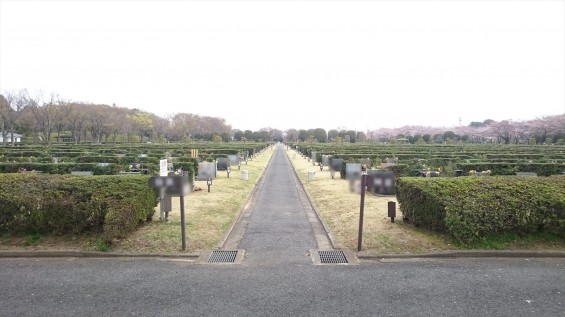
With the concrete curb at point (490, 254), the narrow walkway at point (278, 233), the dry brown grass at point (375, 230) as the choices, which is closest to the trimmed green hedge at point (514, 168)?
the dry brown grass at point (375, 230)

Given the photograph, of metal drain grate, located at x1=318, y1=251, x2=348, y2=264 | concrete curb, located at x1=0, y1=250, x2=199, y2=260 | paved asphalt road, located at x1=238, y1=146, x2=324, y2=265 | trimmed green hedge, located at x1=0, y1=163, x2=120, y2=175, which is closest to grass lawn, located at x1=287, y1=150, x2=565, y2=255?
metal drain grate, located at x1=318, y1=251, x2=348, y2=264

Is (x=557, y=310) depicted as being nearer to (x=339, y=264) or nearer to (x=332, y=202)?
(x=339, y=264)

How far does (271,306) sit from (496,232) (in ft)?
14.8

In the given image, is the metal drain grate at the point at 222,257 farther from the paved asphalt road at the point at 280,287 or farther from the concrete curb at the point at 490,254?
the concrete curb at the point at 490,254

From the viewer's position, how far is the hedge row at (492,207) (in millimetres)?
6486

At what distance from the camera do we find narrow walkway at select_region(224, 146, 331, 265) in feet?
20.8

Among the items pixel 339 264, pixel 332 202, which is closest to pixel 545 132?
pixel 332 202

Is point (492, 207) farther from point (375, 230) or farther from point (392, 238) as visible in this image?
point (375, 230)

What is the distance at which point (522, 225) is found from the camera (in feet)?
Result: 21.5

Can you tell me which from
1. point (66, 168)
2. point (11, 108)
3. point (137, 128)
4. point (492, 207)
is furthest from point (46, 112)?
point (492, 207)

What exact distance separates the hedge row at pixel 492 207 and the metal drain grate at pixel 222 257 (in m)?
3.73

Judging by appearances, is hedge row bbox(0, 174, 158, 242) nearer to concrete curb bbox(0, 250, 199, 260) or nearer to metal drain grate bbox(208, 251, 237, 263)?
concrete curb bbox(0, 250, 199, 260)

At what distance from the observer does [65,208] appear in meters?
6.61

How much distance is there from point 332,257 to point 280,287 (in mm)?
1633
